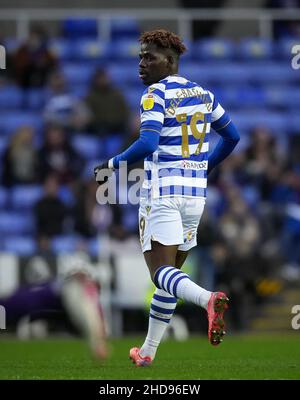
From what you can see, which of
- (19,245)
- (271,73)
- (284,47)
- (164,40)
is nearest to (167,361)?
(164,40)

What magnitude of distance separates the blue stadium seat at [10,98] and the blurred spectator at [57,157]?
173 centimetres

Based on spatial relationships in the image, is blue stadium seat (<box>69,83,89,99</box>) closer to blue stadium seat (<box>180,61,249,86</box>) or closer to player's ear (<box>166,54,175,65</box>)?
blue stadium seat (<box>180,61,249,86</box>)

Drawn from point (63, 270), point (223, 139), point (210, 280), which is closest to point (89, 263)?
point (63, 270)

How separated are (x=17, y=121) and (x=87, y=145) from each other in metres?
1.24

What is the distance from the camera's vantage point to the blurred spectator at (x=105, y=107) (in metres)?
17.5

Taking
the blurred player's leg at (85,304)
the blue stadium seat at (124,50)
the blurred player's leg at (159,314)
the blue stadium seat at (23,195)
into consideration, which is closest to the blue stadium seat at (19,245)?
the blue stadium seat at (23,195)

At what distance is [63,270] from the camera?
15.1m

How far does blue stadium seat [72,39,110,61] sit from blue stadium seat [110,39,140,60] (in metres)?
0.10

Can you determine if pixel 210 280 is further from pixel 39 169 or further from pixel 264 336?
pixel 39 169

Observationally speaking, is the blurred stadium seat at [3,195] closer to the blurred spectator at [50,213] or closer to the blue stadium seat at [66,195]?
the blue stadium seat at [66,195]

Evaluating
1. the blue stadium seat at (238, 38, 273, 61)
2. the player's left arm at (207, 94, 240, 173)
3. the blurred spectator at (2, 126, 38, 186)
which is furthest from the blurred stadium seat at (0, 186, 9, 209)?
the player's left arm at (207, 94, 240, 173)

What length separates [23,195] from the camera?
17.0 m

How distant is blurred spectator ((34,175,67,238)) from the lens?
1597 centimetres

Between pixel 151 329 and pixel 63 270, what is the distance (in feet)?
22.7
